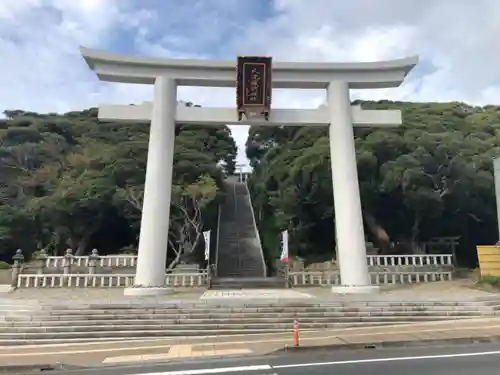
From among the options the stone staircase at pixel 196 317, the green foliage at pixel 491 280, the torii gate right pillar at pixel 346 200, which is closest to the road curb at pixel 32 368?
the stone staircase at pixel 196 317

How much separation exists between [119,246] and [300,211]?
1347 cm

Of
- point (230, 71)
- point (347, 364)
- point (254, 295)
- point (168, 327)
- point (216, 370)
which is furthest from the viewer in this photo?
point (230, 71)

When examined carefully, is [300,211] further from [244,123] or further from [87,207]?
[87,207]

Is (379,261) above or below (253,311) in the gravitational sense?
above

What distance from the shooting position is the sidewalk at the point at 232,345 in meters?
8.43

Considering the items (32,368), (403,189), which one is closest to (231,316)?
(32,368)

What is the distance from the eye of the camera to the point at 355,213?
15.9 meters

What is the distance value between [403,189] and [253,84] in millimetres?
10972

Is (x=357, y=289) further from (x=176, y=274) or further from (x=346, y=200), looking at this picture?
(x=176, y=274)

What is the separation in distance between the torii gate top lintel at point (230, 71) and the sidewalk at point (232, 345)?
32.6ft

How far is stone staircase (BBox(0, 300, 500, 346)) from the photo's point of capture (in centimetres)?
1084

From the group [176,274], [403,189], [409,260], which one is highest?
[403,189]

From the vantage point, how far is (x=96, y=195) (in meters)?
24.4

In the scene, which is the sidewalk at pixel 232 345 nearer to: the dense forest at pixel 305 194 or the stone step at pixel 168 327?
the stone step at pixel 168 327
